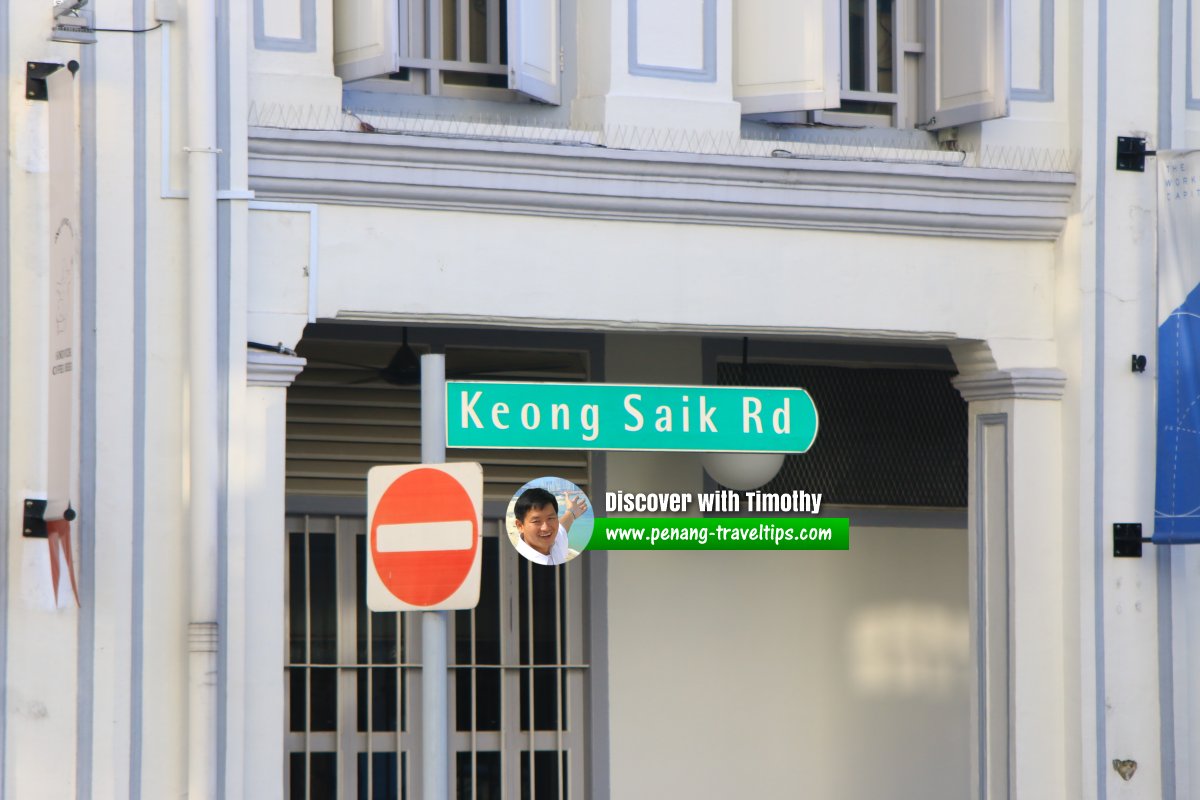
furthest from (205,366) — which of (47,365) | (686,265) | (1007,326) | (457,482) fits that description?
(1007,326)

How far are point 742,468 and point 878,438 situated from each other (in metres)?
1.26

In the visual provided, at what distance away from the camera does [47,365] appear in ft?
→ 25.9

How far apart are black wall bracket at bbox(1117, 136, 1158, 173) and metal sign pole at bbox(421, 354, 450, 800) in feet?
16.0

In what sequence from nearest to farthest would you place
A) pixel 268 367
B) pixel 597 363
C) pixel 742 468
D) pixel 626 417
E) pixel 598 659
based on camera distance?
pixel 626 417 < pixel 268 367 < pixel 742 468 < pixel 598 659 < pixel 597 363

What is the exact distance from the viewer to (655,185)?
882cm

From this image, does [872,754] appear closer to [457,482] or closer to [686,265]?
[686,265]

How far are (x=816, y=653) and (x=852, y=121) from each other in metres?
3.12

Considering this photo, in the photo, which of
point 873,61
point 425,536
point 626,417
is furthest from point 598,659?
point 425,536

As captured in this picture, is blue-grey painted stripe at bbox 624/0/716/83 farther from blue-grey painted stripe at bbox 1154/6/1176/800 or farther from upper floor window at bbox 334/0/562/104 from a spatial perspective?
blue-grey painted stripe at bbox 1154/6/1176/800

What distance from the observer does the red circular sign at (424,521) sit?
17.9ft

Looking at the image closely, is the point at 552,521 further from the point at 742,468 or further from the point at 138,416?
the point at 742,468

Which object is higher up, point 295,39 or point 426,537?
point 295,39

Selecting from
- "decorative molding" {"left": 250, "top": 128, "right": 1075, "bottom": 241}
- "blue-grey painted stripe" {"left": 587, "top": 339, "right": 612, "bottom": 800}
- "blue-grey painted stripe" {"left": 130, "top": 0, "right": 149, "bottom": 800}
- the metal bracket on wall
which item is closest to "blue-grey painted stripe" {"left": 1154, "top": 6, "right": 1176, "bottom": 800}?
"decorative molding" {"left": 250, "top": 128, "right": 1075, "bottom": 241}

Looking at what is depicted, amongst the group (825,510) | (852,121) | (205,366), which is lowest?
(825,510)
